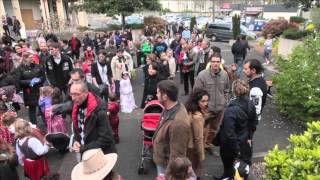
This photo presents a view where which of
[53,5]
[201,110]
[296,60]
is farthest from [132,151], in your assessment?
[53,5]

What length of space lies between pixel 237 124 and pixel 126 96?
5.25 metres

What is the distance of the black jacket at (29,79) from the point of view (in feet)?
24.5

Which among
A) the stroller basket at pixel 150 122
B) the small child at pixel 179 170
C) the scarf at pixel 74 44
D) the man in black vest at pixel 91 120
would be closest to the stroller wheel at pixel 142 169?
the stroller basket at pixel 150 122

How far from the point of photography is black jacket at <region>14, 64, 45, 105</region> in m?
7.46

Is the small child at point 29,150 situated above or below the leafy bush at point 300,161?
below

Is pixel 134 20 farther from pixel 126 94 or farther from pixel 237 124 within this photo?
pixel 237 124

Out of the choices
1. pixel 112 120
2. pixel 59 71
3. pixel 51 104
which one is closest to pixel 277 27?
pixel 59 71

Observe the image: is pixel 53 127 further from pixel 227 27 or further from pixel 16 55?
pixel 227 27

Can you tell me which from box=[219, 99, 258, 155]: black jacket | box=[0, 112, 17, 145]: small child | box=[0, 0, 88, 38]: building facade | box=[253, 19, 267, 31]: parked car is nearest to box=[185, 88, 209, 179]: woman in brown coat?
box=[219, 99, 258, 155]: black jacket

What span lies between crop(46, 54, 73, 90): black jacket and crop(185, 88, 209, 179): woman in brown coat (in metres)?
4.32

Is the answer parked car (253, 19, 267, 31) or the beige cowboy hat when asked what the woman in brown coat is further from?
parked car (253, 19, 267, 31)

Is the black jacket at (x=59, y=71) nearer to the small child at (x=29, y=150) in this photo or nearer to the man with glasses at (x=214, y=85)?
the small child at (x=29, y=150)

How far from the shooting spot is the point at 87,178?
121 inches

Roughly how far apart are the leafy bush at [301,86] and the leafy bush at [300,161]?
412 cm
